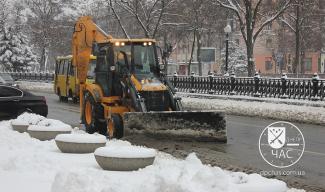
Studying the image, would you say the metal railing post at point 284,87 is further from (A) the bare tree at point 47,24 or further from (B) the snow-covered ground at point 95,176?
(A) the bare tree at point 47,24

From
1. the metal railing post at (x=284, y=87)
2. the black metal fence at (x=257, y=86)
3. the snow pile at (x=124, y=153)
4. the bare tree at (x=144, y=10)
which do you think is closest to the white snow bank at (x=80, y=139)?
the snow pile at (x=124, y=153)

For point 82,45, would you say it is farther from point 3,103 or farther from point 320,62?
point 320,62

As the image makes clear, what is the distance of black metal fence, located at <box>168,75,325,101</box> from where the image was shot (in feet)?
84.7

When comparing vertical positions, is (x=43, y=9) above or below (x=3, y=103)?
above

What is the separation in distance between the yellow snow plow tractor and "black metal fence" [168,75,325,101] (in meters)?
12.2

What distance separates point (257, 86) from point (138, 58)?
15109 millimetres

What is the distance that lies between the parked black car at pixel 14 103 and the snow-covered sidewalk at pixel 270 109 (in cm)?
775

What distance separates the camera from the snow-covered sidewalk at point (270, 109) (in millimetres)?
21609

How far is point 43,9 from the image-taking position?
7244cm

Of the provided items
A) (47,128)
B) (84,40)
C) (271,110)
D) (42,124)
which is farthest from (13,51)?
(47,128)

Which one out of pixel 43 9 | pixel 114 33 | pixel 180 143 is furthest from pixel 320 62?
pixel 180 143

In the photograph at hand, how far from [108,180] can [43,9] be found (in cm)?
6766

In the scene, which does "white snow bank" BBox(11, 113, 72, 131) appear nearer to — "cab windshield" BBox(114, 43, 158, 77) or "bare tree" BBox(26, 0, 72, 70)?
"cab windshield" BBox(114, 43, 158, 77)

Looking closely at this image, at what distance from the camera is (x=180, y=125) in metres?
14.0
